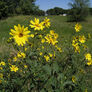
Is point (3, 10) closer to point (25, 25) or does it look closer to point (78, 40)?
point (25, 25)

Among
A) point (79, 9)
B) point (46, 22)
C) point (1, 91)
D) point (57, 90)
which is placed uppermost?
point (79, 9)

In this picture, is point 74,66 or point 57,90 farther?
point 74,66

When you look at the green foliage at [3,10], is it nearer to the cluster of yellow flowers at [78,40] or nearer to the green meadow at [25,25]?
the green meadow at [25,25]

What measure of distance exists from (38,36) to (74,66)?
80cm

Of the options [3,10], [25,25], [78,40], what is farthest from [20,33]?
[3,10]

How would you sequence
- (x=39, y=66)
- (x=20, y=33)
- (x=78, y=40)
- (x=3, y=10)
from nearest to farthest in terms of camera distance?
(x=20, y=33) < (x=39, y=66) < (x=78, y=40) < (x=3, y=10)

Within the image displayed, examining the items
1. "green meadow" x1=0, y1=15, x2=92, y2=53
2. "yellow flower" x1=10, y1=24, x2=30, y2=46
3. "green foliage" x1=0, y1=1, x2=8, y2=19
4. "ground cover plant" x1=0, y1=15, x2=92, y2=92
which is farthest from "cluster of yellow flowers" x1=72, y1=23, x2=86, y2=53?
"green foliage" x1=0, y1=1, x2=8, y2=19

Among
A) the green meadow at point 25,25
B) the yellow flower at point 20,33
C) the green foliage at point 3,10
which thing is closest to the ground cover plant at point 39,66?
the yellow flower at point 20,33

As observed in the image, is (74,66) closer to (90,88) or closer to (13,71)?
(90,88)

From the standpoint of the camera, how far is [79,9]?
75.5 ft

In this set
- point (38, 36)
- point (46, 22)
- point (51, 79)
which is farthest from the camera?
point (46, 22)

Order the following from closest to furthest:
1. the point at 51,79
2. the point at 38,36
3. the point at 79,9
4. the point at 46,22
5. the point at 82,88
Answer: the point at 51,79, the point at 38,36, the point at 46,22, the point at 82,88, the point at 79,9

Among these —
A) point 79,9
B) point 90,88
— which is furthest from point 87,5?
point 90,88

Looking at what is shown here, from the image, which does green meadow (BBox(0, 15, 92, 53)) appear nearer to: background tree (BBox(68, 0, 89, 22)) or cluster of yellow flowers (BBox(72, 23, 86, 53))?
cluster of yellow flowers (BBox(72, 23, 86, 53))
